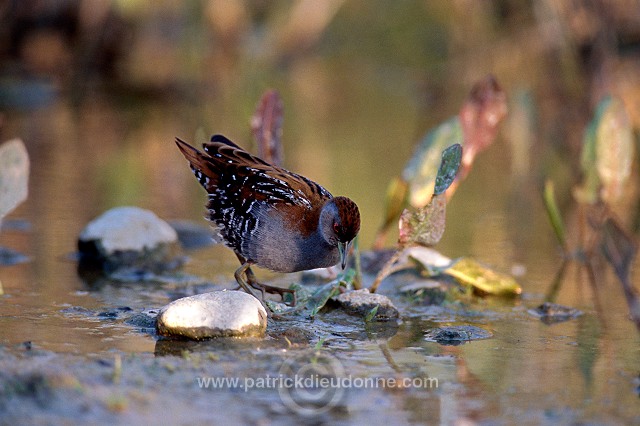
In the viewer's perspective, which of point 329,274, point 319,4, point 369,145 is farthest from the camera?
point 319,4

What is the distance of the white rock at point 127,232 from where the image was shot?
652cm

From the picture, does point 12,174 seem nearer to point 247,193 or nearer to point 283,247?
point 247,193

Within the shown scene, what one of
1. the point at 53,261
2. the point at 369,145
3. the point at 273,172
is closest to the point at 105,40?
the point at 369,145

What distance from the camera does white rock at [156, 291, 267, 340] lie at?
4.55 metres

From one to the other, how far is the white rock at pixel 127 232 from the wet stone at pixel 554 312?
98.6 inches

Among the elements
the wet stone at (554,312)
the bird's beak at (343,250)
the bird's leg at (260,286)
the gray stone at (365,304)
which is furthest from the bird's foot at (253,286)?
the wet stone at (554,312)

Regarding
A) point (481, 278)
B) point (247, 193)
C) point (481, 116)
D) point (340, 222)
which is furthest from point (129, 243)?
point (481, 116)

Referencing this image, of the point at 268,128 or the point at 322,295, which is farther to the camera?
the point at 268,128

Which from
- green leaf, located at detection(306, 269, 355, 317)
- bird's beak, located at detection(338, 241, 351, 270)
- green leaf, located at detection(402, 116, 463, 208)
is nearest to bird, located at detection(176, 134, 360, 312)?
bird's beak, located at detection(338, 241, 351, 270)

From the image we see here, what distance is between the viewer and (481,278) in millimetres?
5973

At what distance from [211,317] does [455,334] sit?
1261 mm

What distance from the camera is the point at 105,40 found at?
62.6 ft

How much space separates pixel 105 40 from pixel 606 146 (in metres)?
13.9

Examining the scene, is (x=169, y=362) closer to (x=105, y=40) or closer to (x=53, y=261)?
(x=53, y=261)
